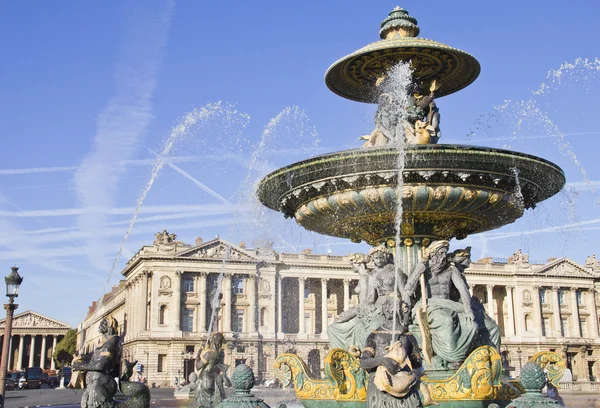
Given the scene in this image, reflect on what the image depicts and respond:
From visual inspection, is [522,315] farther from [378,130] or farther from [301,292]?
[378,130]

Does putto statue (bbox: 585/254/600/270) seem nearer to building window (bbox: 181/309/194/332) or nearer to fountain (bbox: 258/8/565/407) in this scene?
building window (bbox: 181/309/194/332)

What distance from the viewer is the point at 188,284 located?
73.2m

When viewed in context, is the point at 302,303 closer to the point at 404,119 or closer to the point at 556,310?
the point at 556,310

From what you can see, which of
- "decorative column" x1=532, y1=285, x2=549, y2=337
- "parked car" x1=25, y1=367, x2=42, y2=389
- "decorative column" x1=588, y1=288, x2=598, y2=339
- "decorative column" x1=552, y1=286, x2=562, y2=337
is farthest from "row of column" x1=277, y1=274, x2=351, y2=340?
"decorative column" x1=588, y1=288, x2=598, y2=339

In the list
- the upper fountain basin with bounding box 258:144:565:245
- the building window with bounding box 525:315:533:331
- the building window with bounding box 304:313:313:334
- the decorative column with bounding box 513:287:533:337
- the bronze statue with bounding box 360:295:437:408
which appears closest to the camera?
the bronze statue with bounding box 360:295:437:408

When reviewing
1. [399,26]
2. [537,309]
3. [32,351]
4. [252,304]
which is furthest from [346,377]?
[32,351]

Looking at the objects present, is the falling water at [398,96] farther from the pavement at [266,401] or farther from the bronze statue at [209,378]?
the bronze statue at [209,378]

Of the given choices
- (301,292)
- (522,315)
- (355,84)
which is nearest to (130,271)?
(301,292)

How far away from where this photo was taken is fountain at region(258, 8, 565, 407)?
6.74m

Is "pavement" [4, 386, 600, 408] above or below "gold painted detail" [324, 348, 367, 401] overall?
below

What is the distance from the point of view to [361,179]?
730 cm

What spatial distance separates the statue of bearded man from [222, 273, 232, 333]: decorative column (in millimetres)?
64332

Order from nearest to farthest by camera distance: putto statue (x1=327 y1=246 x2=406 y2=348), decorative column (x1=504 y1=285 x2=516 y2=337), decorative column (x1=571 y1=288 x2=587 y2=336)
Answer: putto statue (x1=327 y1=246 x2=406 y2=348) → decorative column (x1=504 y1=285 x2=516 y2=337) → decorative column (x1=571 y1=288 x2=587 y2=336)

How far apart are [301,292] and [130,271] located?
19819 millimetres
